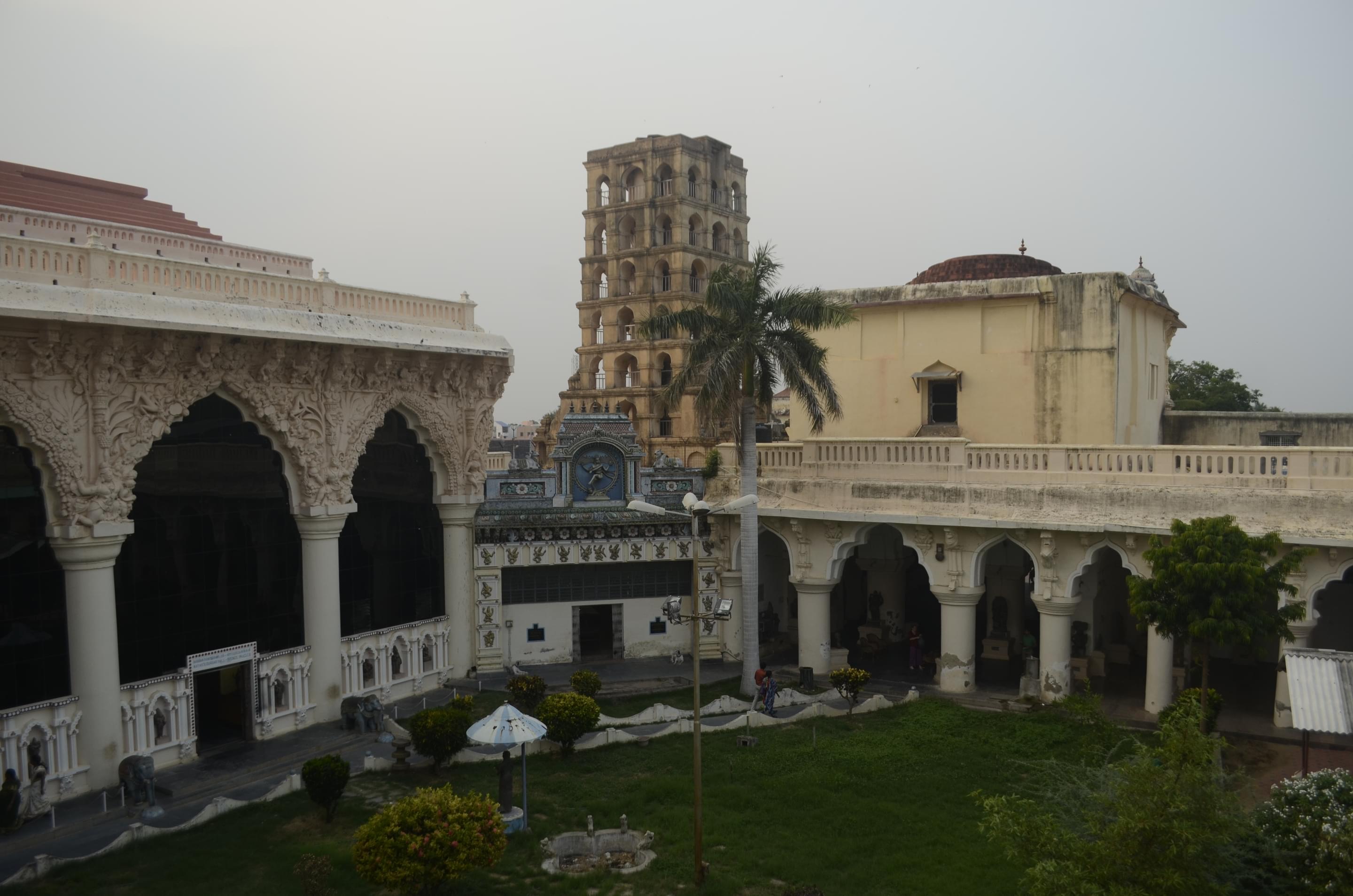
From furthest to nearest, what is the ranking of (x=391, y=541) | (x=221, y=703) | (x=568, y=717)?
(x=391, y=541)
(x=221, y=703)
(x=568, y=717)

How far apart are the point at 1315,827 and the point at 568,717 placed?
11.0 m

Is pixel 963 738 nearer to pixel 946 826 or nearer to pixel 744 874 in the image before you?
pixel 946 826

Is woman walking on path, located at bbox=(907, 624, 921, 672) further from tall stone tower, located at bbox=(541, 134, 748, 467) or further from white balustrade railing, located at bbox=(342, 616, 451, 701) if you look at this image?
tall stone tower, located at bbox=(541, 134, 748, 467)

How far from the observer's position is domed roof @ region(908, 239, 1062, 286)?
90.5 ft

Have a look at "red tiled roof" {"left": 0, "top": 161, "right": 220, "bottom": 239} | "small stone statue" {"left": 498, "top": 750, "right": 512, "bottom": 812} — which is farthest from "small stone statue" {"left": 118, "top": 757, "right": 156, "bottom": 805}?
"red tiled roof" {"left": 0, "top": 161, "right": 220, "bottom": 239}

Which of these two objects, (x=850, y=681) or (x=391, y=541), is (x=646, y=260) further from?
(x=850, y=681)

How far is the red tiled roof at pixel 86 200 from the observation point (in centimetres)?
1952

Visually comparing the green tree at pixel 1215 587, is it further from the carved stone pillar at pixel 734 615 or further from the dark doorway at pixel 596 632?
the dark doorway at pixel 596 632

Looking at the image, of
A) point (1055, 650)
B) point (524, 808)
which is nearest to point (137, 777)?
point (524, 808)

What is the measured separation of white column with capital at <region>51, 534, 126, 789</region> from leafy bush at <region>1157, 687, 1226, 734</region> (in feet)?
49.8

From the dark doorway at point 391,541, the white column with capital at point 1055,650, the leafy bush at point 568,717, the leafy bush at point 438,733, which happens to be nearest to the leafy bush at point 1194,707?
the white column with capital at point 1055,650

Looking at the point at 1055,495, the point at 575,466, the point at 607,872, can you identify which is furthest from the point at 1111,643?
the point at 607,872

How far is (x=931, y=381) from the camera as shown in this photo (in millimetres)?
25938

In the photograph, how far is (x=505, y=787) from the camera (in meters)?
14.8
